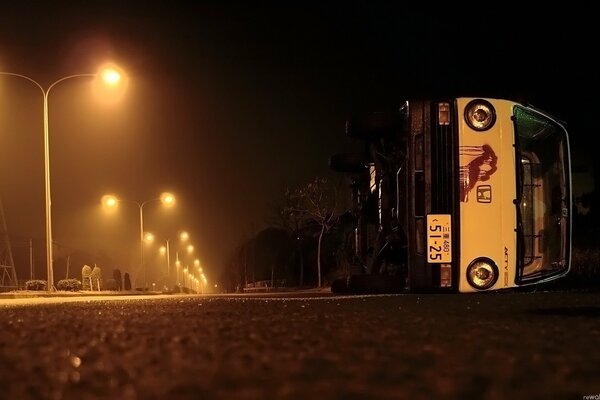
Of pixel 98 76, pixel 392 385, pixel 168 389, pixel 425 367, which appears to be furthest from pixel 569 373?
pixel 98 76

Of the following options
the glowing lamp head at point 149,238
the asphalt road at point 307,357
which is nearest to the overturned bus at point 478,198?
the asphalt road at point 307,357

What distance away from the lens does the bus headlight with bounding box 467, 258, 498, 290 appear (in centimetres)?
936

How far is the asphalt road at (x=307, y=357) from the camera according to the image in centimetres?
255

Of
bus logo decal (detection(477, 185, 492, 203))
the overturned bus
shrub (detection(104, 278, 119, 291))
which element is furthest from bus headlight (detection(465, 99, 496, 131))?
shrub (detection(104, 278, 119, 291))

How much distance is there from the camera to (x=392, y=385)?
2.59 meters

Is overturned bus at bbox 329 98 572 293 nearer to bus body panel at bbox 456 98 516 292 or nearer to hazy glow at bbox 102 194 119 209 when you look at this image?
bus body panel at bbox 456 98 516 292

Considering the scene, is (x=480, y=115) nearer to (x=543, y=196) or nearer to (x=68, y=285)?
(x=543, y=196)

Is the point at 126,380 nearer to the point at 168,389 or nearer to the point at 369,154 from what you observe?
the point at 168,389

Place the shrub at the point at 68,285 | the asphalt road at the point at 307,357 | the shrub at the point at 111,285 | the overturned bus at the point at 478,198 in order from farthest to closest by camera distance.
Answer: the shrub at the point at 111,285
the shrub at the point at 68,285
the overturned bus at the point at 478,198
the asphalt road at the point at 307,357

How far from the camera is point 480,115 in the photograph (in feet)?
31.8

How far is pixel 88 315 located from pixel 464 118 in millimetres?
5463

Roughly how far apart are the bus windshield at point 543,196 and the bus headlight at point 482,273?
644 mm

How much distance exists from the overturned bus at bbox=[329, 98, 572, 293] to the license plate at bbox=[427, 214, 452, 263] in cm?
1

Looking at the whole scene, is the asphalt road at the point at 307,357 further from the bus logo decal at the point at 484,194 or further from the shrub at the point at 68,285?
the shrub at the point at 68,285
